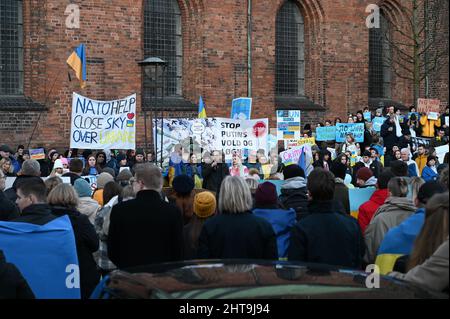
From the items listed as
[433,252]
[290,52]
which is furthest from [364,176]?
[290,52]

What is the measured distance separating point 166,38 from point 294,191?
60.3 ft

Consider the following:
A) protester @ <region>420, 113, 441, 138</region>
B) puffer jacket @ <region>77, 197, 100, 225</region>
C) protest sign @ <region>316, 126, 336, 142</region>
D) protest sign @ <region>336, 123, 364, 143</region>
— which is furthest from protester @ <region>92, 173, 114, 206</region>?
protester @ <region>420, 113, 441, 138</region>

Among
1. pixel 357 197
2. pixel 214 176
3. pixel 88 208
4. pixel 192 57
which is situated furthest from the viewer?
pixel 192 57

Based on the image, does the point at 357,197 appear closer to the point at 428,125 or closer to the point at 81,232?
the point at 81,232

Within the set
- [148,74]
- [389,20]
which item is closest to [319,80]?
[389,20]

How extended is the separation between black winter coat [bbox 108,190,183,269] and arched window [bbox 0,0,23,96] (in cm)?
1747

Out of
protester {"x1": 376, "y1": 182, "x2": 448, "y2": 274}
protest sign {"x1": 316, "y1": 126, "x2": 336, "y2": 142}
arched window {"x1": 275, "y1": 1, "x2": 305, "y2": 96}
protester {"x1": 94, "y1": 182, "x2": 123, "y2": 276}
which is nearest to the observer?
protester {"x1": 376, "y1": 182, "x2": 448, "y2": 274}

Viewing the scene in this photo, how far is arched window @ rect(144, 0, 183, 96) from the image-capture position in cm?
2606

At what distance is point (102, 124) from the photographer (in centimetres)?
1859

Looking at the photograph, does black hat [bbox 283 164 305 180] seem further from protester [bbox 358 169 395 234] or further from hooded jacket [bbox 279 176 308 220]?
protester [bbox 358 169 395 234]

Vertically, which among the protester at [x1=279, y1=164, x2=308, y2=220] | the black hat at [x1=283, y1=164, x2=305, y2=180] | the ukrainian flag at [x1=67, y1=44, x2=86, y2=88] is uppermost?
the ukrainian flag at [x1=67, y1=44, x2=86, y2=88]

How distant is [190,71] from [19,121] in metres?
6.09
